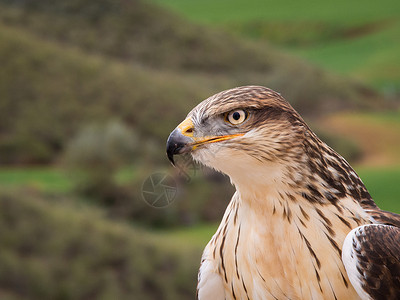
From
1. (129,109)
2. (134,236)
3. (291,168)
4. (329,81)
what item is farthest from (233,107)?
(329,81)

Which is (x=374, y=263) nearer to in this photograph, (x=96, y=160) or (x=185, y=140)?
(x=185, y=140)

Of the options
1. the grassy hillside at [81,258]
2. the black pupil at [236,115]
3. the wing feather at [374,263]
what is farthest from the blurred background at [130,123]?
the wing feather at [374,263]

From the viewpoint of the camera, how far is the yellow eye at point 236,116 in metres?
2.11

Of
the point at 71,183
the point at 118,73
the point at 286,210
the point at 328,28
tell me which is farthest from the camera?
the point at 328,28

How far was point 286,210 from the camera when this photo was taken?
86.7 inches

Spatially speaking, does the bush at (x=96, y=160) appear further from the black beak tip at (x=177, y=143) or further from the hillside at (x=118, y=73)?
the black beak tip at (x=177, y=143)

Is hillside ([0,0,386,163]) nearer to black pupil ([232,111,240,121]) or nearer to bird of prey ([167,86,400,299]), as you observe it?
bird of prey ([167,86,400,299])

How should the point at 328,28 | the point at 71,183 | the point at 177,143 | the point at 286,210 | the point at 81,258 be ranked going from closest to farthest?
the point at 177,143 → the point at 286,210 → the point at 81,258 → the point at 71,183 → the point at 328,28

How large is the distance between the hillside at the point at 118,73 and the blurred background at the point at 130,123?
51 mm

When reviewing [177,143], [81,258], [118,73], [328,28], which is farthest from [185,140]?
[328,28]

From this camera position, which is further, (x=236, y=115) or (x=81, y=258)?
(x=81, y=258)

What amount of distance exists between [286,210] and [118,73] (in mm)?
17222

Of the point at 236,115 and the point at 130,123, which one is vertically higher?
the point at 236,115

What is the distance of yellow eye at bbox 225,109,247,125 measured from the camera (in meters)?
2.11
